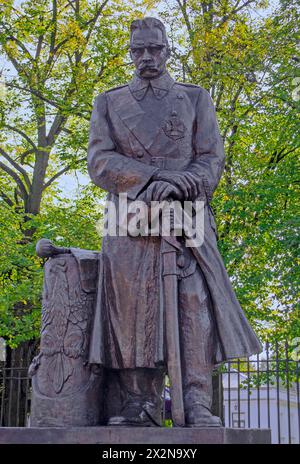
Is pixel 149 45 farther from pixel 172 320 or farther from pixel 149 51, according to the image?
pixel 172 320

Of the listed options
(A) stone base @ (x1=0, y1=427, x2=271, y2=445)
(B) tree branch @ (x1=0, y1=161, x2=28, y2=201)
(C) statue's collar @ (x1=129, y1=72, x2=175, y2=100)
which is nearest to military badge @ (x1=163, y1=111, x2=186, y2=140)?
(C) statue's collar @ (x1=129, y1=72, x2=175, y2=100)

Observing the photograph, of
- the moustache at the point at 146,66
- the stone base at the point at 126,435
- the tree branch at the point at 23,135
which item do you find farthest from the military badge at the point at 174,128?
the tree branch at the point at 23,135

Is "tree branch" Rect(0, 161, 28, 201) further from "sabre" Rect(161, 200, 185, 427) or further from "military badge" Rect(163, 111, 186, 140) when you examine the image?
"sabre" Rect(161, 200, 185, 427)

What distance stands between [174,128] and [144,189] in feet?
1.69

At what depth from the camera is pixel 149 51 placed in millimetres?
5121

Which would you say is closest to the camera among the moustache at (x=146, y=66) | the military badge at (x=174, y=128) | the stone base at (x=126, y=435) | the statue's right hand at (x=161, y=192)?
the stone base at (x=126, y=435)

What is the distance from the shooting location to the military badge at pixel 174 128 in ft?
16.5

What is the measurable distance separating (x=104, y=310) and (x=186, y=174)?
3.35ft

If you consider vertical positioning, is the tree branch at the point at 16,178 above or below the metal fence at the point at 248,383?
above

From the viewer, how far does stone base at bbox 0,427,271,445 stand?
13.4 feet

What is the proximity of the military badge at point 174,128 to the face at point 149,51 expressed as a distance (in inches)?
15.2

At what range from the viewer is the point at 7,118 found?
59.6 ft

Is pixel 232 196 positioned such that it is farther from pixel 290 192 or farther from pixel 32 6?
pixel 32 6

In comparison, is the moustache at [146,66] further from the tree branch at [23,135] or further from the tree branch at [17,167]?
the tree branch at [17,167]
